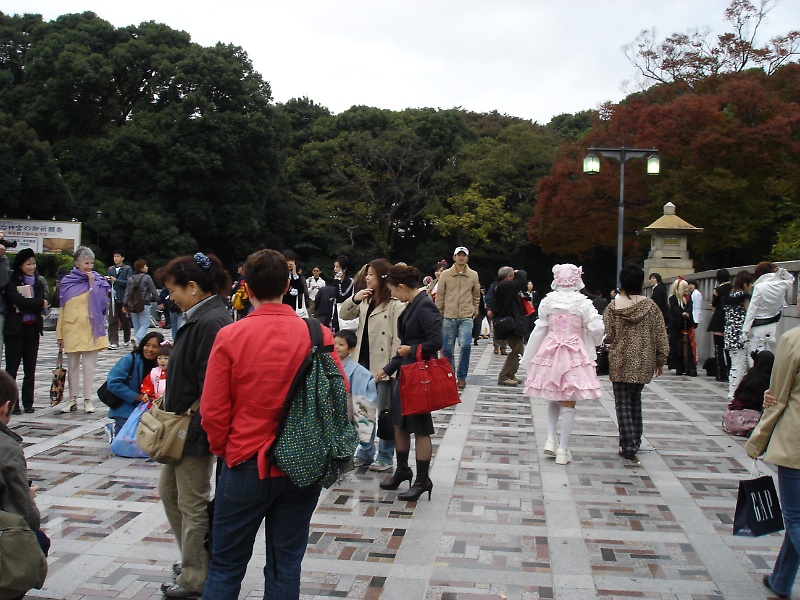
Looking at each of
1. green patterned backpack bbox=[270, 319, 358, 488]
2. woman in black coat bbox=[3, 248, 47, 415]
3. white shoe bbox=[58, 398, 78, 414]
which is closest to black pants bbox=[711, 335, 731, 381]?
white shoe bbox=[58, 398, 78, 414]

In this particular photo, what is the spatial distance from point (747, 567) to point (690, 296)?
9563mm

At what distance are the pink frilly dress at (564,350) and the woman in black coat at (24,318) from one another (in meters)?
5.33

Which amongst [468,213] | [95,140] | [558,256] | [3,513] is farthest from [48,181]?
[3,513]

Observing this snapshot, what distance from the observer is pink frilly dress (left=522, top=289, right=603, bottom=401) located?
7227 millimetres

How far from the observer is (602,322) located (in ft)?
24.1

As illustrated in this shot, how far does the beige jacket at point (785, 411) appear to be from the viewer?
3955mm

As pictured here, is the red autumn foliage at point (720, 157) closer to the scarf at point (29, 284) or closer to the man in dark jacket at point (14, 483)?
the scarf at point (29, 284)

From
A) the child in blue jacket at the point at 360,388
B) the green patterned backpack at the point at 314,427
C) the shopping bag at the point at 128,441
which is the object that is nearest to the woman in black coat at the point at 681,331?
the child in blue jacket at the point at 360,388

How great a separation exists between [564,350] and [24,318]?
5861mm

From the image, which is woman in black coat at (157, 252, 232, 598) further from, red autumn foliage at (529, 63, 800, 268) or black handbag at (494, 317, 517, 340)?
red autumn foliage at (529, 63, 800, 268)

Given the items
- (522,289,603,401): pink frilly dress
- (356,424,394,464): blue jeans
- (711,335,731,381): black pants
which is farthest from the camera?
(711,335,731,381): black pants

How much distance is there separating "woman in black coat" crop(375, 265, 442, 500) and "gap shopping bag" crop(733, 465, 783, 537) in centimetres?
221

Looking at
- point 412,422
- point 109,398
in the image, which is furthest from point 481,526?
point 109,398

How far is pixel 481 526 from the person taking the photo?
5359 millimetres
